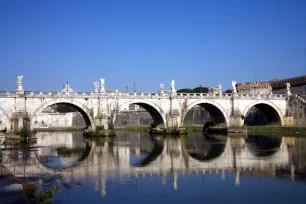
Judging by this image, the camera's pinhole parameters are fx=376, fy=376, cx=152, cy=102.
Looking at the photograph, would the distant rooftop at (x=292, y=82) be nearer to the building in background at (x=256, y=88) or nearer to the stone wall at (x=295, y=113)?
the building in background at (x=256, y=88)

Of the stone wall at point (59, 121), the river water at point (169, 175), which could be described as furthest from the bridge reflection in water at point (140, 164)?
the stone wall at point (59, 121)

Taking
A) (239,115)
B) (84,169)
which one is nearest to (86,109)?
(239,115)

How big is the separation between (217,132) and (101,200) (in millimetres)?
38101

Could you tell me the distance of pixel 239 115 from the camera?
158 ft

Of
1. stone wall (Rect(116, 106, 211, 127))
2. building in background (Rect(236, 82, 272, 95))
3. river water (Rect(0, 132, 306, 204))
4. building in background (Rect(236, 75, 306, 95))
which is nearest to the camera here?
river water (Rect(0, 132, 306, 204))

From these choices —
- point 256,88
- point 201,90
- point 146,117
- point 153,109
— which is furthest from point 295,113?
point 201,90

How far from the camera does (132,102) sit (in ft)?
146

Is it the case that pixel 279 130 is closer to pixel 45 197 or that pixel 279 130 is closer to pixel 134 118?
pixel 134 118

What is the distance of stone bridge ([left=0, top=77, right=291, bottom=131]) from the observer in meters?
38.6

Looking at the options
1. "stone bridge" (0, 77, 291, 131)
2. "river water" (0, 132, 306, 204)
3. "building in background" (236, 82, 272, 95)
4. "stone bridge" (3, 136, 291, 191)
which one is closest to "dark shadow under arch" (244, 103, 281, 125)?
"stone bridge" (0, 77, 291, 131)

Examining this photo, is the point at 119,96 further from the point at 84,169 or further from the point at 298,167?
the point at 298,167

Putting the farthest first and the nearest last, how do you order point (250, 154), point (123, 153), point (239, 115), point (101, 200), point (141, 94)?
point (239, 115) < point (141, 94) < point (123, 153) < point (250, 154) < point (101, 200)

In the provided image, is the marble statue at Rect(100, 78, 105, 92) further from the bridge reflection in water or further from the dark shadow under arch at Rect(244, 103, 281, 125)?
the dark shadow under arch at Rect(244, 103, 281, 125)

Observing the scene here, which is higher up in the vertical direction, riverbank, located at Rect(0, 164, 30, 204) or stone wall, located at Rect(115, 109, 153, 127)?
stone wall, located at Rect(115, 109, 153, 127)
